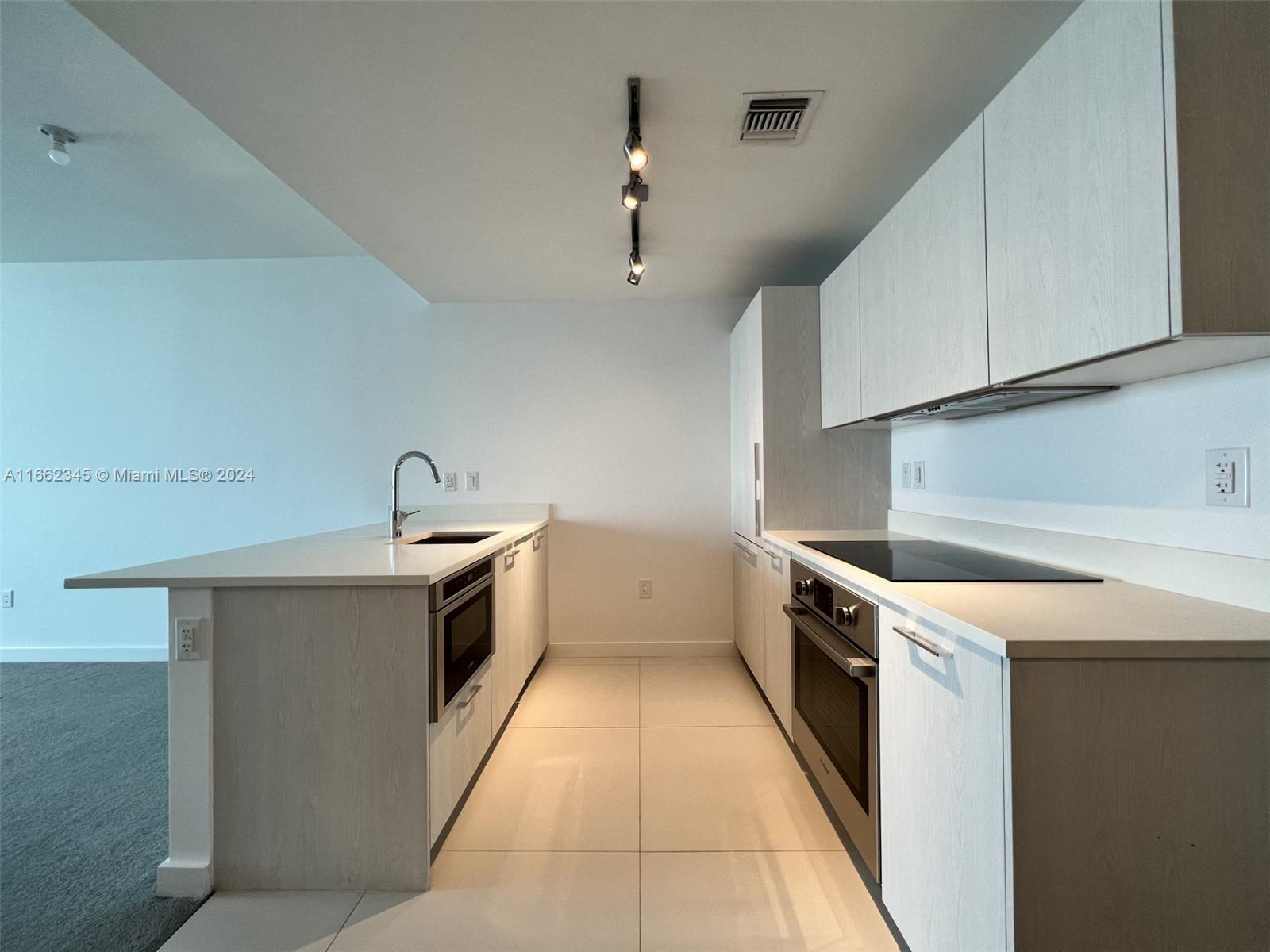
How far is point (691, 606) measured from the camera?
13.1 ft

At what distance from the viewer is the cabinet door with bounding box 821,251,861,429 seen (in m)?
2.50

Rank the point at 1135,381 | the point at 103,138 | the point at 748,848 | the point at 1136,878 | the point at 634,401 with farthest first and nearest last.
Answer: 1. the point at 634,401
2. the point at 103,138
3. the point at 748,848
4. the point at 1135,381
5. the point at 1136,878

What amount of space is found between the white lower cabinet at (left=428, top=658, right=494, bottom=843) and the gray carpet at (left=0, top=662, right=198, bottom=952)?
2.17 feet

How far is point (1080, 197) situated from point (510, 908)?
213 centimetres

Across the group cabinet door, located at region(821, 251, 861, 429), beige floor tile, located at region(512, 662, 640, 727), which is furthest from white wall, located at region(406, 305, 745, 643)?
cabinet door, located at region(821, 251, 861, 429)

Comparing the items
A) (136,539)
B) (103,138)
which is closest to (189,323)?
(136,539)

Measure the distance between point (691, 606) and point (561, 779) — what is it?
5.77ft

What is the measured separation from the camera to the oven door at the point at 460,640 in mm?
1798

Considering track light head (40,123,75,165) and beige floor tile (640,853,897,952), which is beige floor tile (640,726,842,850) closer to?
beige floor tile (640,853,897,952)

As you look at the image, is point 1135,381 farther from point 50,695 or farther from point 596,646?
→ point 50,695

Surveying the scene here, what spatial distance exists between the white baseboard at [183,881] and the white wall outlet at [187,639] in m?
0.57

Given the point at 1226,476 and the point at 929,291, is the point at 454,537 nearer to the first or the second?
the point at 929,291

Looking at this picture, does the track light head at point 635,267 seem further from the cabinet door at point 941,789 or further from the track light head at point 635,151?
the cabinet door at point 941,789

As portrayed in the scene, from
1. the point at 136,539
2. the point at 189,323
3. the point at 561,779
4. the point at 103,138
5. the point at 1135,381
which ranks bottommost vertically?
the point at 561,779
